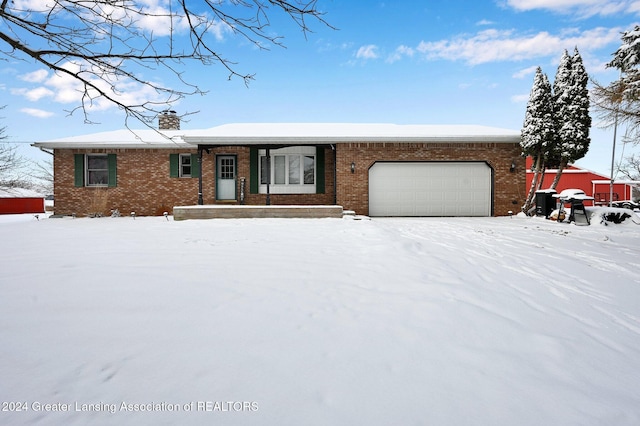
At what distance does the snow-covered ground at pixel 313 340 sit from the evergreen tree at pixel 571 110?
883cm

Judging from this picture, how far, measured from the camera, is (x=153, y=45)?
10.3 ft

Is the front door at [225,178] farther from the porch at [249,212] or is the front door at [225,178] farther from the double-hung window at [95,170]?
the double-hung window at [95,170]

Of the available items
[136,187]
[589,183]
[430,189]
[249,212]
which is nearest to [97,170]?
[136,187]

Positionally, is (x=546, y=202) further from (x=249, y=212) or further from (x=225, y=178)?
(x=225, y=178)

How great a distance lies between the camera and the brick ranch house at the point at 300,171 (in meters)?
12.0

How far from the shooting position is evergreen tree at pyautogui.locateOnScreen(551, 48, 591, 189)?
37.3 ft

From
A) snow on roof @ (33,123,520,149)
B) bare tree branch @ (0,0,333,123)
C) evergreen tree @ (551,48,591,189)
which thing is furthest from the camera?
snow on roof @ (33,123,520,149)

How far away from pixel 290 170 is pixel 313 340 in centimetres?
1107

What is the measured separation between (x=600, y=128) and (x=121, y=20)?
1446 cm

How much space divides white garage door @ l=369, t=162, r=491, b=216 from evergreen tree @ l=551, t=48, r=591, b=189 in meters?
2.68

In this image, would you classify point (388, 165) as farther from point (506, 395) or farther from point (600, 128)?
point (506, 395)

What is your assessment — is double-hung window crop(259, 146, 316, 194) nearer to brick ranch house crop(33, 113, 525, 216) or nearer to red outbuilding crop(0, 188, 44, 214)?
brick ranch house crop(33, 113, 525, 216)

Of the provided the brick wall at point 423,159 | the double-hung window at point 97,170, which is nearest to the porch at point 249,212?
the brick wall at point 423,159

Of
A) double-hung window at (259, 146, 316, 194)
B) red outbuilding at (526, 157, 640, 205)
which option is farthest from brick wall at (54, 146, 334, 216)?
red outbuilding at (526, 157, 640, 205)
